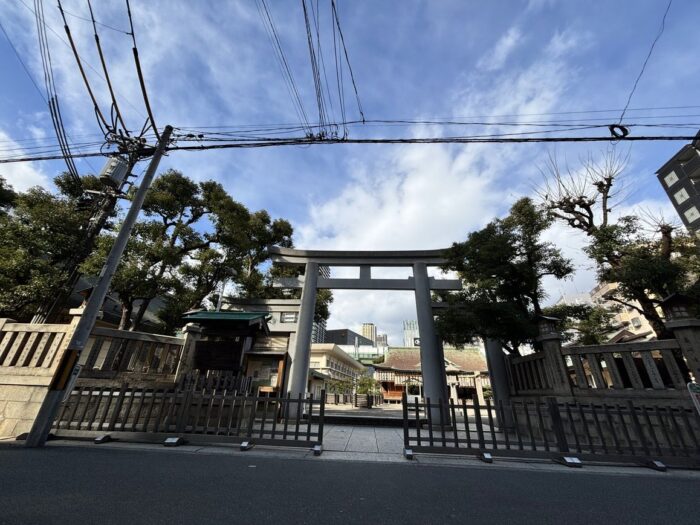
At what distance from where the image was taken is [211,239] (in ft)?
42.4

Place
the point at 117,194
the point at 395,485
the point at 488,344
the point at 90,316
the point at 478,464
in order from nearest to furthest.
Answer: the point at 395,485 → the point at 478,464 → the point at 90,316 → the point at 117,194 → the point at 488,344

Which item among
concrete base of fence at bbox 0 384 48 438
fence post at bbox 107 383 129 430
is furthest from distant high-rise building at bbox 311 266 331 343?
concrete base of fence at bbox 0 384 48 438

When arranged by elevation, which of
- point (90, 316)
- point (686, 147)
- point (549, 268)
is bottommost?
point (90, 316)

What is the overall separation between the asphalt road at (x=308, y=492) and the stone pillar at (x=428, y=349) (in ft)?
17.4

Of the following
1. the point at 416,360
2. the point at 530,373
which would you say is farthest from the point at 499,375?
the point at 416,360

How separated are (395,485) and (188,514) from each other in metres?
2.26

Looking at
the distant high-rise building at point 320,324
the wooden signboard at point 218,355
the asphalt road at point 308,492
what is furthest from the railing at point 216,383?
the distant high-rise building at point 320,324

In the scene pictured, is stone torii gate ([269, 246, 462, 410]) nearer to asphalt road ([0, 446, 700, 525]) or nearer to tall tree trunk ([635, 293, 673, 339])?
tall tree trunk ([635, 293, 673, 339])

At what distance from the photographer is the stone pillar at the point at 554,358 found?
6.59 metres

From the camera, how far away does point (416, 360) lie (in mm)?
23500

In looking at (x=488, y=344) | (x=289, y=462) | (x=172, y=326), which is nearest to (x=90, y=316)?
(x=289, y=462)

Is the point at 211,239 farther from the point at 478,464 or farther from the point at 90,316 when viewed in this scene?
the point at 478,464

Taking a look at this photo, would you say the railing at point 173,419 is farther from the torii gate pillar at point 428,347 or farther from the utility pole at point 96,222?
the torii gate pillar at point 428,347

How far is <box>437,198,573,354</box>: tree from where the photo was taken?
7.64 m
